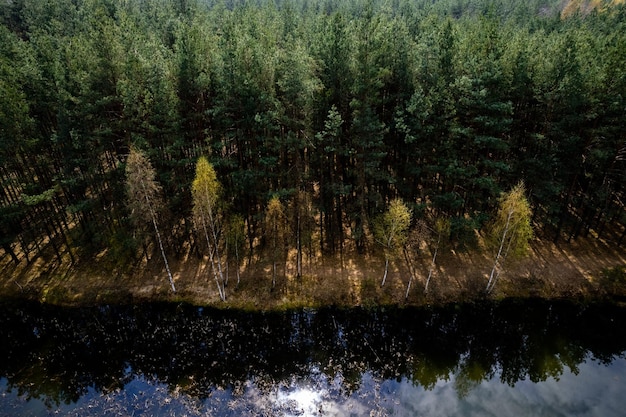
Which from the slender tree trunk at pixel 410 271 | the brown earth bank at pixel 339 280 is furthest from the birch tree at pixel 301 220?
the slender tree trunk at pixel 410 271

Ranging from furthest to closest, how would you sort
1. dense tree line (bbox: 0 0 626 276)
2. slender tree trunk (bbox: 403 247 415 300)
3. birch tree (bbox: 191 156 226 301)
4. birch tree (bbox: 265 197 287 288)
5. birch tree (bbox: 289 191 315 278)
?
birch tree (bbox: 289 191 315 278)
slender tree trunk (bbox: 403 247 415 300)
birch tree (bbox: 265 197 287 288)
dense tree line (bbox: 0 0 626 276)
birch tree (bbox: 191 156 226 301)

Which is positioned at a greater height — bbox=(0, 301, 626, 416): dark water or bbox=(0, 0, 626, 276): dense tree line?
bbox=(0, 0, 626, 276): dense tree line

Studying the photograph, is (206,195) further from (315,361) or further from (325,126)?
(315,361)

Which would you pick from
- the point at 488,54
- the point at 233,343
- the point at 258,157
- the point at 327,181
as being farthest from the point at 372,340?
the point at 488,54

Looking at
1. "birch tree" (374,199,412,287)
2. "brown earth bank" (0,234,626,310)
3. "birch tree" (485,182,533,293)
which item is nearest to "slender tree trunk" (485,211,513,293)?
"birch tree" (485,182,533,293)

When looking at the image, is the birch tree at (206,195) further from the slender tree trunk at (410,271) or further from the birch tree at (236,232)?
the slender tree trunk at (410,271)

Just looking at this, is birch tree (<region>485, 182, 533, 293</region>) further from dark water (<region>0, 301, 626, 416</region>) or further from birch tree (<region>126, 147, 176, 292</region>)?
Answer: birch tree (<region>126, 147, 176, 292</region>)
